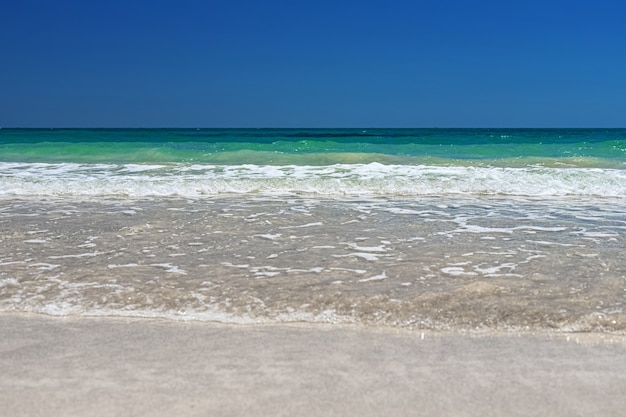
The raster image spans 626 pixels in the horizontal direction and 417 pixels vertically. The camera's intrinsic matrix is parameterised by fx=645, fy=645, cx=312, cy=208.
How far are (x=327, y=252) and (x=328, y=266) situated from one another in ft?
1.73

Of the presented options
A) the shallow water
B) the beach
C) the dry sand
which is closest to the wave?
the beach

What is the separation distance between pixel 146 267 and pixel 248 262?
74 cm

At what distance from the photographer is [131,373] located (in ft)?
8.61

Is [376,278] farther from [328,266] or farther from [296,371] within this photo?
[296,371]

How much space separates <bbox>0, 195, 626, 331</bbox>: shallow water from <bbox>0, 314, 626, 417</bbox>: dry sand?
27 cm

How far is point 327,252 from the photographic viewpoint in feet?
17.1

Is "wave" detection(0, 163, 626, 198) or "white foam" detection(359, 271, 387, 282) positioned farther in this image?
"wave" detection(0, 163, 626, 198)

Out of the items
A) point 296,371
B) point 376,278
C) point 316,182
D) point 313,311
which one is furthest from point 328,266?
point 316,182

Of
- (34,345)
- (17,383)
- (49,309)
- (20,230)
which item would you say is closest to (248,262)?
(49,309)

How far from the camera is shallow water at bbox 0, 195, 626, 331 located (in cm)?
357

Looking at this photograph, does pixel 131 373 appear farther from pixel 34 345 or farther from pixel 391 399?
pixel 391 399

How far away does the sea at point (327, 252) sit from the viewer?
11.8 ft

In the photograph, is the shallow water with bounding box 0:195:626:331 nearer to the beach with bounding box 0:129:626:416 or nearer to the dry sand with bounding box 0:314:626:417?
the beach with bounding box 0:129:626:416

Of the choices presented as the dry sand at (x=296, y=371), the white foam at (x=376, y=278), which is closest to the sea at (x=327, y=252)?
the white foam at (x=376, y=278)
